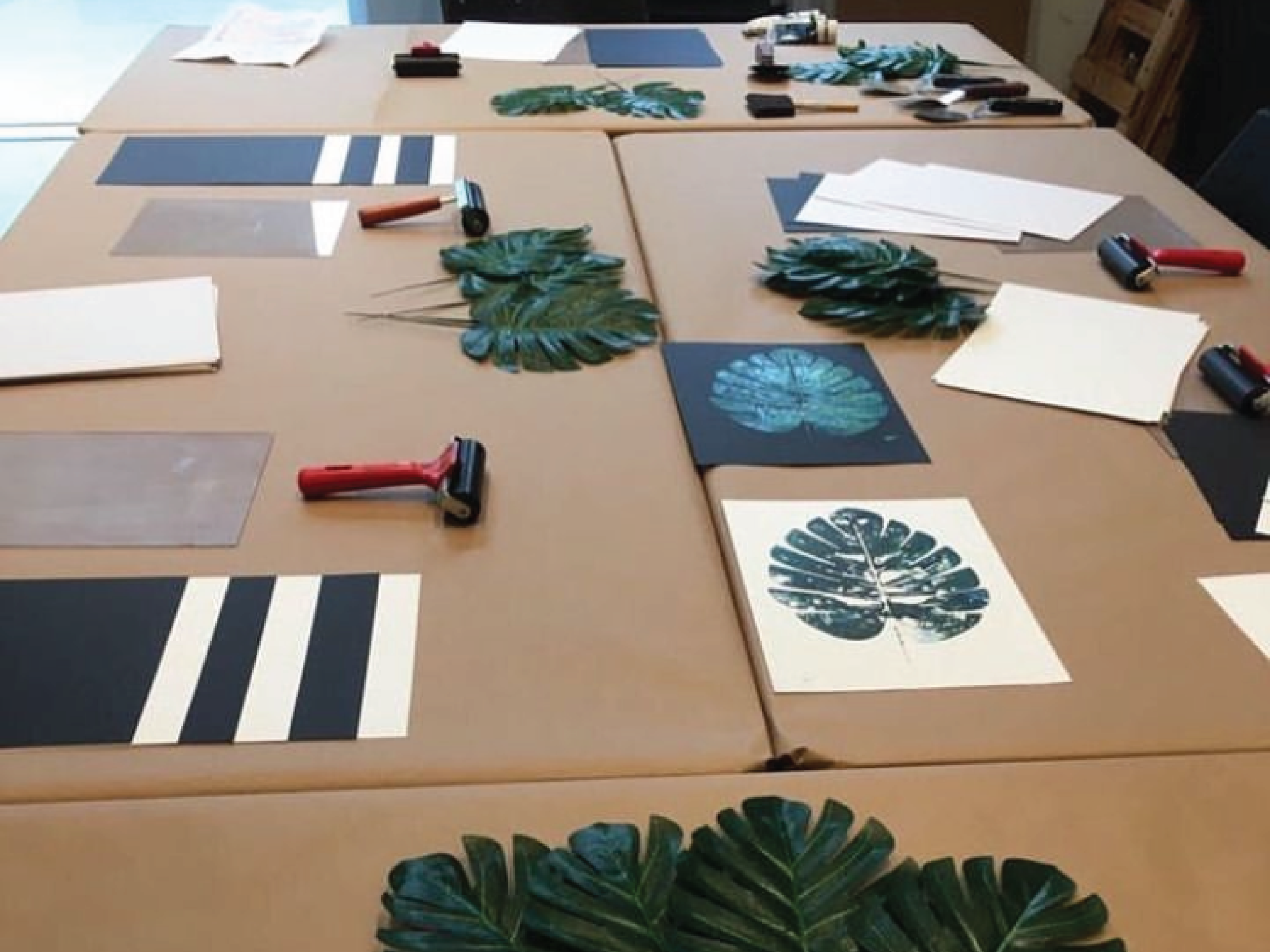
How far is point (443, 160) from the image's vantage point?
5.84 ft

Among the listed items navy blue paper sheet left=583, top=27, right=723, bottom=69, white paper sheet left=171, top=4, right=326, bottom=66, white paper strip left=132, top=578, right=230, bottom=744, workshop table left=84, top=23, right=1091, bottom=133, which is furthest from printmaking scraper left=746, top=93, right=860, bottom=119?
white paper strip left=132, top=578, right=230, bottom=744

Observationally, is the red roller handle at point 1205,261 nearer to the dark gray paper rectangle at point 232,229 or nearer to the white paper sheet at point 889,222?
the white paper sheet at point 889,222

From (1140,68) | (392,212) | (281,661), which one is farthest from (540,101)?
(1140,68)

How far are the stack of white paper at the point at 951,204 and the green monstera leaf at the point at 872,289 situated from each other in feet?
0.45

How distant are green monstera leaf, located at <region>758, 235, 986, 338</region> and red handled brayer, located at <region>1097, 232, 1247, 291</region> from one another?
197 mm

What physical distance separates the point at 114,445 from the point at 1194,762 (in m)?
0.88

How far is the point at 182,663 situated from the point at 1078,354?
903 mm

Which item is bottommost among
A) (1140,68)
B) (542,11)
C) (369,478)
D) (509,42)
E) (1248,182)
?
(1140,68)

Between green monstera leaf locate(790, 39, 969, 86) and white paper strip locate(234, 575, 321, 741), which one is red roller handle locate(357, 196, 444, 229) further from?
green monstera leaf locate(790, 39, 969, 86)

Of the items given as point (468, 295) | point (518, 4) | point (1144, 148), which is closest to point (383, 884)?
point (468, 295)

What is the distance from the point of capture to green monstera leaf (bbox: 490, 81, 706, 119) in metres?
1.99

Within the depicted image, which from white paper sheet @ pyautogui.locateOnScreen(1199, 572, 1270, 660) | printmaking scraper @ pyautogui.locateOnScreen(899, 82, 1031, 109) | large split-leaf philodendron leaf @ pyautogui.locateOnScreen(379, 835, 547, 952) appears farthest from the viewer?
printmaking scraper @ pyautogui.locateOnScreen(899, 82, 1031, 109)

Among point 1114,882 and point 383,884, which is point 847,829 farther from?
point 383,884

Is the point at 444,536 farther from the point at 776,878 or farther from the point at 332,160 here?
the point at 332,160
